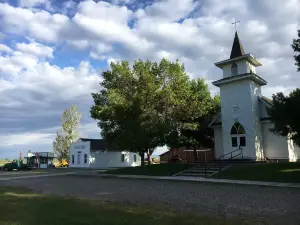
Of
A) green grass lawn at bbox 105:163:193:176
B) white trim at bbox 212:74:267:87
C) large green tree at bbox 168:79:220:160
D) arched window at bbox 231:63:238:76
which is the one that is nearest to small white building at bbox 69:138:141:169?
large green tree at bbox 168:79:220:160

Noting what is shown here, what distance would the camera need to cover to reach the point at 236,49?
31.5 m

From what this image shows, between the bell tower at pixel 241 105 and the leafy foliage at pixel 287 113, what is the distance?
25.0 feet

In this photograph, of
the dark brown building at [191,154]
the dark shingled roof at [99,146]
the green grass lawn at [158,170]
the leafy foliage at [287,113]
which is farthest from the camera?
the dark shingled roof at [99,146]

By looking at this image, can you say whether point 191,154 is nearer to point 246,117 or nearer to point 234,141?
point 234,141

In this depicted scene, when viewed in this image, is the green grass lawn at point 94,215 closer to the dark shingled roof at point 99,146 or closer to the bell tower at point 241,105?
the bell tower at point 241,105

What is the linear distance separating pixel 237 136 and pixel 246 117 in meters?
1.91

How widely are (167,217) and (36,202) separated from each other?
17.7 feet

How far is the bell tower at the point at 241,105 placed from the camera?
28188 mm

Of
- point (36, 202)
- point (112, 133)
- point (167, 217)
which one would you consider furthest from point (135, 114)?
point (167, 217)

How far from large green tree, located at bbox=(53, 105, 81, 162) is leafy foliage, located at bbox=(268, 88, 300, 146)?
150 ft

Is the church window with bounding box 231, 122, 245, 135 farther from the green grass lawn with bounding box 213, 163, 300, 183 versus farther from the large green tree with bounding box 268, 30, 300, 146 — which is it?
the large green tree with bounding box 268, 30, 300, 146

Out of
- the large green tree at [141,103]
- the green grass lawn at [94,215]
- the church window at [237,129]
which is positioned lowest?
the green grass lawn at [94,215]

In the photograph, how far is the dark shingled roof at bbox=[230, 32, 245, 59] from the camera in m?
31.0

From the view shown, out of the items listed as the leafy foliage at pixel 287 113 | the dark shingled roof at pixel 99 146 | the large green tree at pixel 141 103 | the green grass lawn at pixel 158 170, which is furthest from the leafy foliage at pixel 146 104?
the dark shingled roof at pixel 99 146
